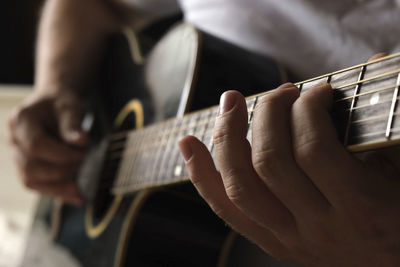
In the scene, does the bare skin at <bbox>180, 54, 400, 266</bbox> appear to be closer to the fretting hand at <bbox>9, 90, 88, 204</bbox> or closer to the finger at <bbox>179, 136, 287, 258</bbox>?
the finger at <bbox>179, 136, 287, 258</bbox>

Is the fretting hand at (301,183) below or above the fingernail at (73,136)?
A: above

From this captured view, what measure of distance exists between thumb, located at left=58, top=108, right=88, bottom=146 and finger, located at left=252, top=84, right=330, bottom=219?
0.52 metres

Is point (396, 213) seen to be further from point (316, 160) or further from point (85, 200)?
point (85, 200)

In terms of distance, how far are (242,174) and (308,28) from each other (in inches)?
11.5

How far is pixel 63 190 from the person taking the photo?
835 millimetres

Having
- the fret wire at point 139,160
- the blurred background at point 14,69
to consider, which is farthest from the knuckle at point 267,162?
the blurred background at point 14,69

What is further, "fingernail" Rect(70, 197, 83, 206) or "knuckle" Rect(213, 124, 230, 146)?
"fingernail" Rect(70, 197, 83, 206)

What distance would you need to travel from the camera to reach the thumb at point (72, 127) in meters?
0.81

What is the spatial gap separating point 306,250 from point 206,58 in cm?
31

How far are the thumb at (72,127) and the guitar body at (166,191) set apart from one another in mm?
41

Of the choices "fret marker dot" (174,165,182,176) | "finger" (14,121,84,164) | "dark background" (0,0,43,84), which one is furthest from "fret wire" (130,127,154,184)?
"dark background" (0,0,43,84)

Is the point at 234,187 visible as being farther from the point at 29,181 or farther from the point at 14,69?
the point at 14,69

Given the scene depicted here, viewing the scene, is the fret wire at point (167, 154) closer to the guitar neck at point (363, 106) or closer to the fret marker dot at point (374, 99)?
the guitar neck at point (363, 106)

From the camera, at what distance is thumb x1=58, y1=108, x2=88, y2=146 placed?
81 cm
